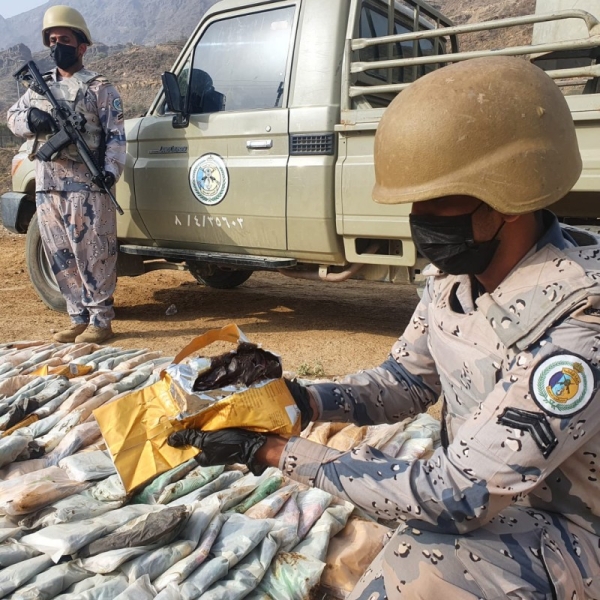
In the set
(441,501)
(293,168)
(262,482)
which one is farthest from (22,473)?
(293,168)

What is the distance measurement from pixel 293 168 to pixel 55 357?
200cm

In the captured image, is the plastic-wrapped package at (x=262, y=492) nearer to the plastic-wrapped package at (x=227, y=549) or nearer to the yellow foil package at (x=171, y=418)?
the plastic-wrapped package at (x=227, y=549)

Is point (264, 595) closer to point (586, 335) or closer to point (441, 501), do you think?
point (441, 501)

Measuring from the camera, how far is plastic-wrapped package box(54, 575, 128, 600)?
6.00 feet

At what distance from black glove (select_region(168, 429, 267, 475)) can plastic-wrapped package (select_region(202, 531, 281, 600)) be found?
440 mm

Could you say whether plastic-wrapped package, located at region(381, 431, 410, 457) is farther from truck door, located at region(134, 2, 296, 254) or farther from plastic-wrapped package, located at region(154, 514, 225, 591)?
truck door, located at region(134, 2, 296, 254)

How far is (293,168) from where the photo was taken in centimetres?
455

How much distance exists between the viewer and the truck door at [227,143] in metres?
4.67

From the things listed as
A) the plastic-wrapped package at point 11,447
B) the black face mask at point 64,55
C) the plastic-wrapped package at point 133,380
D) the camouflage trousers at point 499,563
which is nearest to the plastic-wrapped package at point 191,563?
the camouflage trousers at point 499,563

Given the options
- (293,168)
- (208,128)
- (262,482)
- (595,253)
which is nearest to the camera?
(595,253)

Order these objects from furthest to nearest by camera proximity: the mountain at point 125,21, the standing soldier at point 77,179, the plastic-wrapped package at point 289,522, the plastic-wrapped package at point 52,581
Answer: the mountain at point 125,21 < the standing soldier at point 77,179 < the plastic-wrapped package at point 289,522 < the plastic-wrapped package at point 52,581

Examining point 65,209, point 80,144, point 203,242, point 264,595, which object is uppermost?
point 80,144

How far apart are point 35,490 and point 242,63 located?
363 centimetres

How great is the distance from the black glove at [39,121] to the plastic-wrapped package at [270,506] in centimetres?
362
